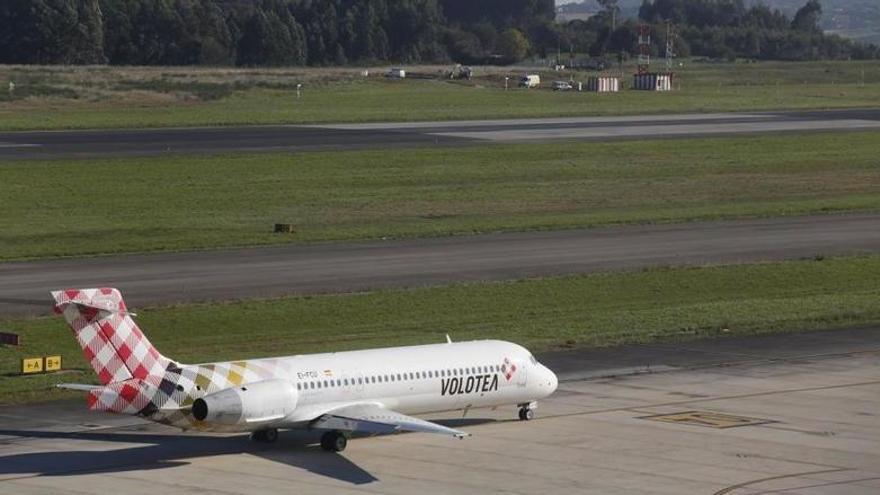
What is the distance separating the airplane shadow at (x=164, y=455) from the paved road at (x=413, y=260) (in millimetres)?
21789

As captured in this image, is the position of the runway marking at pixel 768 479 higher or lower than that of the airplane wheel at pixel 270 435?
lower

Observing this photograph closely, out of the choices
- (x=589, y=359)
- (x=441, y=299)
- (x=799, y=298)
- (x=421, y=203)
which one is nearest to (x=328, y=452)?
(x=589, y=359)

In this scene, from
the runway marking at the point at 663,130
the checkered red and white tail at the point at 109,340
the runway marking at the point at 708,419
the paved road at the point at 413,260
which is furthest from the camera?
the runway marking at the point at 663,130

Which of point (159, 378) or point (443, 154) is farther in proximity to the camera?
point (443, 154)

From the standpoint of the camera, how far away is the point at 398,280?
82.7 m

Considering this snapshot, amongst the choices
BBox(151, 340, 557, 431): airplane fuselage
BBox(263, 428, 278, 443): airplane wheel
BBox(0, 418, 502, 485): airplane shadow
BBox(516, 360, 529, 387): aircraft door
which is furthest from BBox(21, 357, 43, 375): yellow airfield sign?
BBox(516, 360, 529, 387): aircraft door

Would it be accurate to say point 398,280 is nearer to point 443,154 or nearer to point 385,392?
point 385,392

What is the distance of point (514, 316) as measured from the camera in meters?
75.4

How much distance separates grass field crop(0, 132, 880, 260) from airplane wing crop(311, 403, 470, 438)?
138 feet

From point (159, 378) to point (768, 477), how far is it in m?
16.9

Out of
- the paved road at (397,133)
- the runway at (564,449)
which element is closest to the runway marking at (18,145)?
the paved road at (397,133)

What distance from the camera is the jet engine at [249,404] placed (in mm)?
47438

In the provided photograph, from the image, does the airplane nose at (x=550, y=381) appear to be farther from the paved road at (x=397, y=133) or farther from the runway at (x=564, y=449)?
the paved road at (x=397, y=133)

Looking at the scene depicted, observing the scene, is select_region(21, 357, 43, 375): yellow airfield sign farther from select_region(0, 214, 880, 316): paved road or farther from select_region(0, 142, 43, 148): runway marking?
select_region(0, 142, 43, 148): runway marking
